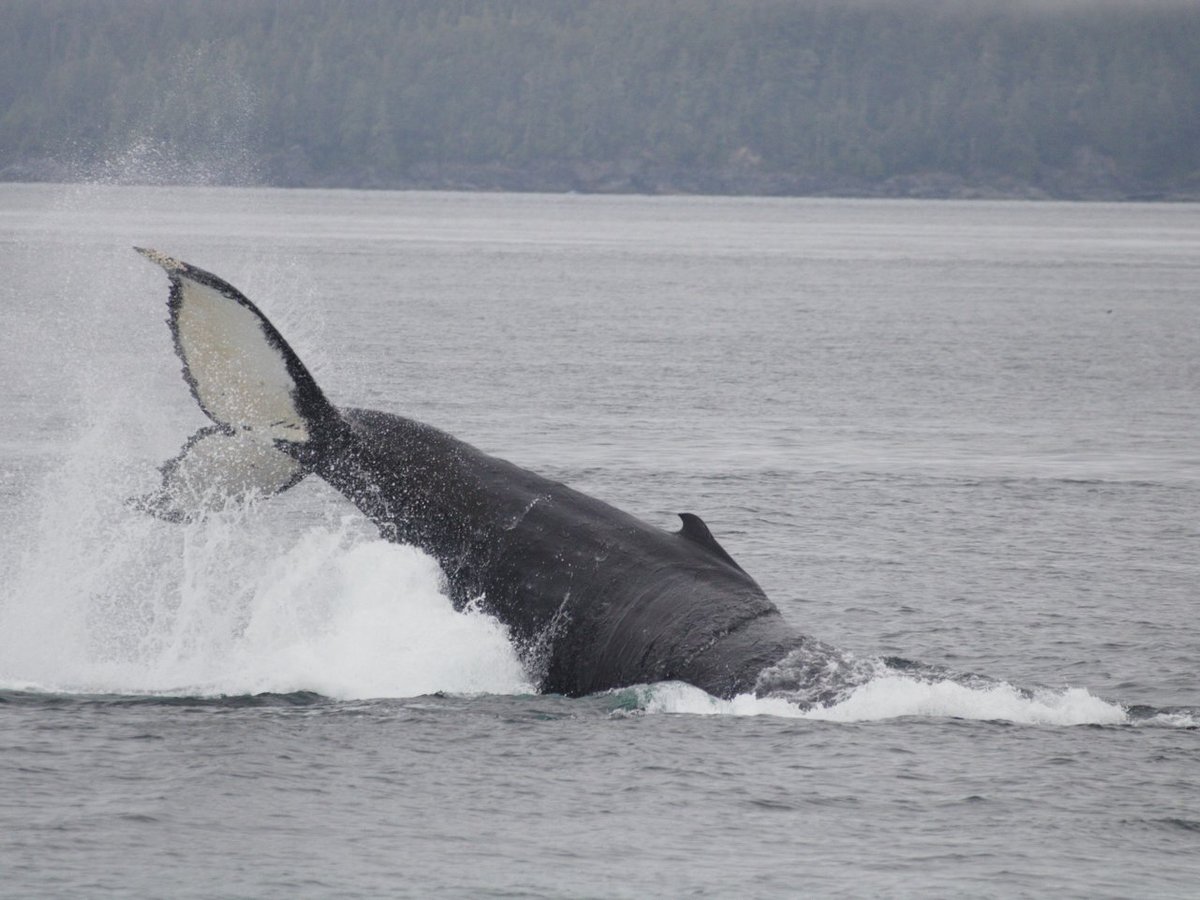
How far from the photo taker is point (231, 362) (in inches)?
450

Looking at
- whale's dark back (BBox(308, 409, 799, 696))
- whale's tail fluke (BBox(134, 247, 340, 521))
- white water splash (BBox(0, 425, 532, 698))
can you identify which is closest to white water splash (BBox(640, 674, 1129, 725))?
whale's dark back (BBox(308, 409, 799, 696))

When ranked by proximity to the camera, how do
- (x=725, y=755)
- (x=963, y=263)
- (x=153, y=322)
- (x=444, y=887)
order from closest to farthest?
(x=444, y=887), (x=725, y=755), (x=153, y=322), (x=963, y=263)

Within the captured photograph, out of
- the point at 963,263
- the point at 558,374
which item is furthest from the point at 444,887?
the point at 963,263

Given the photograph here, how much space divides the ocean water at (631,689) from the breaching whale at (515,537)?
0.88ft

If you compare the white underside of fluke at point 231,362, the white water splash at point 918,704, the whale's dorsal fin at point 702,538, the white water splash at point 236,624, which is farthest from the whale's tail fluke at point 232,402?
the white water splash at point 918,704

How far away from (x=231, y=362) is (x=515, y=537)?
2.17 metres

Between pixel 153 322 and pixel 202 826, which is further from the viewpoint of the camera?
pixel 153 322

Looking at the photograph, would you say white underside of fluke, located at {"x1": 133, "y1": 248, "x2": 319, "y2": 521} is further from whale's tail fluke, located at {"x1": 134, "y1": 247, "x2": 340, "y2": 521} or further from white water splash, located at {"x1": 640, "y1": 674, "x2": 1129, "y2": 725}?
white water splash, located at {"x1": 640, "y1": 674, "x2": 1129, "y2": 725}

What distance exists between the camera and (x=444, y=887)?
9.73 metres

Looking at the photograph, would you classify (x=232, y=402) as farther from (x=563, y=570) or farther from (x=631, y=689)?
(x=631, y=689)

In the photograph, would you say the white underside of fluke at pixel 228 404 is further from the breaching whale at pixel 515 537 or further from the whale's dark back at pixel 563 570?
the whale's dark back at pixel 563 570

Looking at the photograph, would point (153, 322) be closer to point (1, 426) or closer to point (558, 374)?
point (558, 374)

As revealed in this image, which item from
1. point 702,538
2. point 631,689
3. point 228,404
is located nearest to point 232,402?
point 228,404

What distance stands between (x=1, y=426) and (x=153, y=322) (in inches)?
826
